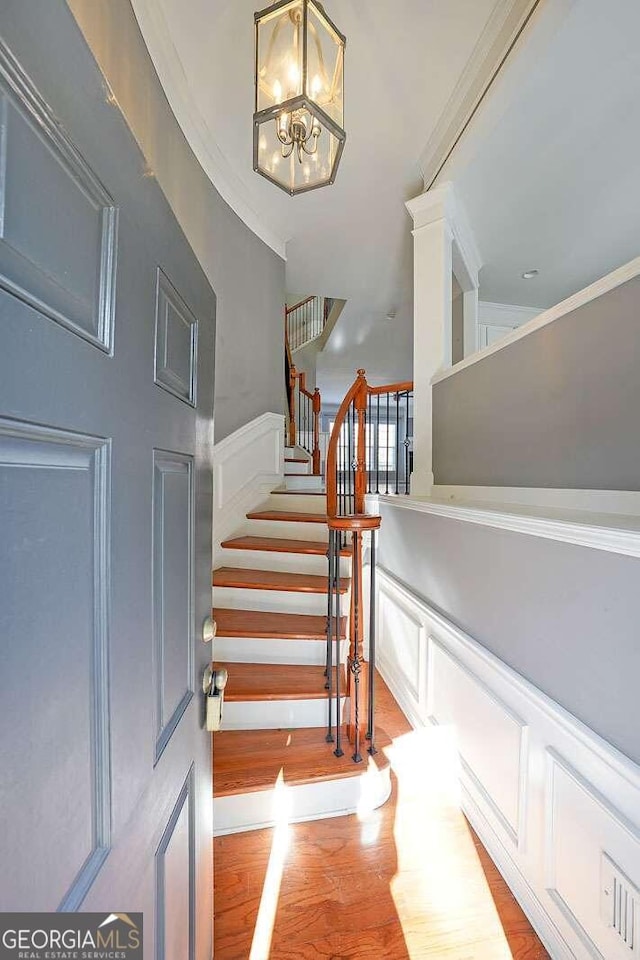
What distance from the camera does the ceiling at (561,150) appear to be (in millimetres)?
1590

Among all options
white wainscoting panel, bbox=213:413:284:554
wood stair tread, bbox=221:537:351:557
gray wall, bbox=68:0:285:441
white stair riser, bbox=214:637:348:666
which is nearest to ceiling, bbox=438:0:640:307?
gray wall, bbox=68:0:285:441

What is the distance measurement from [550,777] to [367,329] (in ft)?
17.2

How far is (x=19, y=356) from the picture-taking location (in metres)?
0.33

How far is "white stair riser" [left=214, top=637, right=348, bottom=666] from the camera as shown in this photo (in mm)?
2049

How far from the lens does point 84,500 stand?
1.43 feet

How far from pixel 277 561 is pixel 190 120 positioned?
8.62ft

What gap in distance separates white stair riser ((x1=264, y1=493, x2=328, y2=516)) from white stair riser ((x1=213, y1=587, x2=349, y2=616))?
95cm

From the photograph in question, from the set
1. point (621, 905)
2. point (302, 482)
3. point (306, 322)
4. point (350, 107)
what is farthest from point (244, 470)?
point (306, 322)

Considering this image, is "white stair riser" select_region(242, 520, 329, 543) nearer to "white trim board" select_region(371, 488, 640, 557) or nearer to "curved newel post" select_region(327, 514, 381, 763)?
"curved newel post" select_region(327, 514, 381, 763)

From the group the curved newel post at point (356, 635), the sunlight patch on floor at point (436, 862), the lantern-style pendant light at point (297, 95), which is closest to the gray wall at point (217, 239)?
the lantern-style pendant light at point (297, 95)

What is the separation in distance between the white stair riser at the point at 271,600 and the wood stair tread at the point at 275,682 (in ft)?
1.15

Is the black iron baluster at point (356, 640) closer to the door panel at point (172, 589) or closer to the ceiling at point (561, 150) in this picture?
the door panel at point (172, 589)

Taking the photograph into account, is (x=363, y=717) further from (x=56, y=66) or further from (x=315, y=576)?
(x=56, y=66)

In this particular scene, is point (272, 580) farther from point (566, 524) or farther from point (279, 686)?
point (566, 524)
